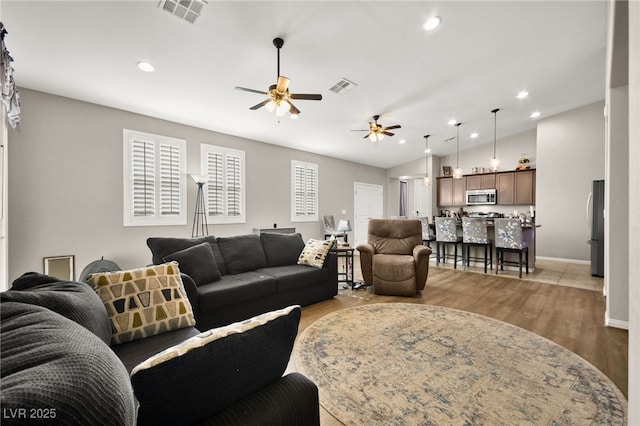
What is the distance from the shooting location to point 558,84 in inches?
189

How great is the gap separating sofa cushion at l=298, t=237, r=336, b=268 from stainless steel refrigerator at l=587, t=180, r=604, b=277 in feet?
15.5

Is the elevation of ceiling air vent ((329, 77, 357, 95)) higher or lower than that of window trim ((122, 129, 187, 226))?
higher

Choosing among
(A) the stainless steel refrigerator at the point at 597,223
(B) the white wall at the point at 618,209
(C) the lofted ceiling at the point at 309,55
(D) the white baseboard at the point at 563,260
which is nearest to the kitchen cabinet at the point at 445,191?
(D) the white baseboard at the point at 563,260

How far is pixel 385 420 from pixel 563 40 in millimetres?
4926

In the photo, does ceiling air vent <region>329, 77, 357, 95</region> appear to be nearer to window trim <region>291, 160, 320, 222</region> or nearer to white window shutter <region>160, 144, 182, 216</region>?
window trim <region>291, 160, 320, 222</region>

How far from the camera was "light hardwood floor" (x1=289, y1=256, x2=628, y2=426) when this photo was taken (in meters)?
2.31

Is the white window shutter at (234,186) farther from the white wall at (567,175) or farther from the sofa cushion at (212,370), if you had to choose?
the white wall at (567,175)

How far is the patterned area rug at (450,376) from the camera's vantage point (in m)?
1.59

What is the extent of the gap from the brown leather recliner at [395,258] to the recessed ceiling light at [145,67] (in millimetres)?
3506

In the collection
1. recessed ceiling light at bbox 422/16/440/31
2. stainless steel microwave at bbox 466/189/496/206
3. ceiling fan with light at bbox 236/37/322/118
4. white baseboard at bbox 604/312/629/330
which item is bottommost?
white baseboard at bbox 604/312/629/330

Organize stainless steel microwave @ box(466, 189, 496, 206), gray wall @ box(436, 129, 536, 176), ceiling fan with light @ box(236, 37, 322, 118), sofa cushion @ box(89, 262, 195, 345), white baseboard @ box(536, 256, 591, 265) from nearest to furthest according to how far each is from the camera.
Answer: sofa cushion @ box(89, 262, 195, 345) < ceiling fan with light @ box(236, 37, 322, 118) < white baseboard @ box(536, 256, 591, 265) < gray wall @ box(436, 129, 536, 176) < stainless steel microwave @ box(466, 189, 496, 206)

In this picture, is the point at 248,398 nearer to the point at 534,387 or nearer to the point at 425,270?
the point at 534,387

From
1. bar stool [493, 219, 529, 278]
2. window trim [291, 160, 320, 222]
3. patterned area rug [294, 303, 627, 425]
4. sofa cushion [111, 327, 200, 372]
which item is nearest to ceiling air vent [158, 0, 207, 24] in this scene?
sofa cushion [111, 327, 200, 372]

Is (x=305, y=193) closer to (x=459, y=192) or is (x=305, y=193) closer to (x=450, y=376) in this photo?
(x=459, y=192)
